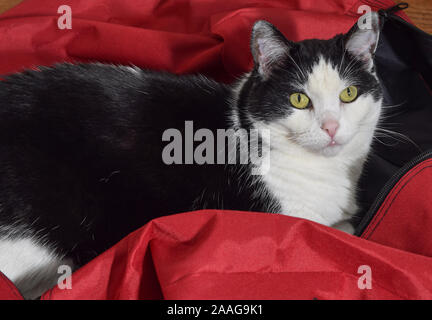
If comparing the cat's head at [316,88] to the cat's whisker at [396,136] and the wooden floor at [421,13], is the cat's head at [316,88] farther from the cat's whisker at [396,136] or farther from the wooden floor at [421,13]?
the wooden floor at [421,13]

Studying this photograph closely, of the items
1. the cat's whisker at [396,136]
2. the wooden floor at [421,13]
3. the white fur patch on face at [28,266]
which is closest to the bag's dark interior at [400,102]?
the cat's whisker at [396,136]

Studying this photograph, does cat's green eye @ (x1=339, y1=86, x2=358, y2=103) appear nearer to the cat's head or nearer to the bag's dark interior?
the cat's head

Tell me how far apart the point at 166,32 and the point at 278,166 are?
1.45 ft

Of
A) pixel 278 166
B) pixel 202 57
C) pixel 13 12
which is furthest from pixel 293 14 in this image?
pixel 13 12

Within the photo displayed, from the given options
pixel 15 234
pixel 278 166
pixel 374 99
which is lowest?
pixel 15 234

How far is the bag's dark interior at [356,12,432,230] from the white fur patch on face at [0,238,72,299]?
0.65 meters

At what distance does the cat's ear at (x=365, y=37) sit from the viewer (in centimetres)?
78

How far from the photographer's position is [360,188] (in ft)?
3.13

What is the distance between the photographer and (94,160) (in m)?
0.81

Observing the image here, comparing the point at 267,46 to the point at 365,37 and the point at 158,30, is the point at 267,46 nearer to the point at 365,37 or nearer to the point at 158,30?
the point at 365,37

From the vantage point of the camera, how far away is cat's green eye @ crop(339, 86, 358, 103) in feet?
2.62

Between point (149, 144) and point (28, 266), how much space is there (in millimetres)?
324

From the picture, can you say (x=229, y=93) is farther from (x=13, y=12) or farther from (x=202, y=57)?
(x=13, y=12)

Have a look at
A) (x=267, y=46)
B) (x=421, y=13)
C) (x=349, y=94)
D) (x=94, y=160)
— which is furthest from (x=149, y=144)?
(x=421, y=13)
